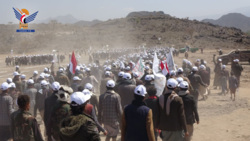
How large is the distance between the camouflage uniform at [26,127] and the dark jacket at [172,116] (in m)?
2.12

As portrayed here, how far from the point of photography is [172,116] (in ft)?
16.6

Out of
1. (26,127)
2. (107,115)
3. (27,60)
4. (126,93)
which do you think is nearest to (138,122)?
(26,127)

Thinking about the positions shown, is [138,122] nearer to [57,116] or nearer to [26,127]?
[57,116]

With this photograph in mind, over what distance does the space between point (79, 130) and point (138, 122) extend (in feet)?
4.05

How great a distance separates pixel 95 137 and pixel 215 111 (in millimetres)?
8435

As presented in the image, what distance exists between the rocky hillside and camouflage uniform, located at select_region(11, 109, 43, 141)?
201 feet

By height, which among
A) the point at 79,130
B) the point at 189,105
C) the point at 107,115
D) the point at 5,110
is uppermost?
the point at 79,130

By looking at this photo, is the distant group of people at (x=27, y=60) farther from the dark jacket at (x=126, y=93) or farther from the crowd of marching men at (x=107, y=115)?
the crowd of marching men at (x=107, y=115)

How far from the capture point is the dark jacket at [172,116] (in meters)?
5.00

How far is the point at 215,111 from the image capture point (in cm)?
1086

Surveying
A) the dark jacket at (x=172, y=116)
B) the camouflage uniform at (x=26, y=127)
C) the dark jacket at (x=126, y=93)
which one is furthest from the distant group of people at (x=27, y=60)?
the camouflage uniform at (x=26, y=127)

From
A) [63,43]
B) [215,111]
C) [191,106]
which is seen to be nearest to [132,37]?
[63,43]

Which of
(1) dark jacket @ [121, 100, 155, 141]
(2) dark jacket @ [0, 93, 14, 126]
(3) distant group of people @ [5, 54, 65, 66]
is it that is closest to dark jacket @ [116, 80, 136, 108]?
(2) dark jacket @ [0, 93, 14, 126]

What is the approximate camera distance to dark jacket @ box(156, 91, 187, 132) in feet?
16.4
